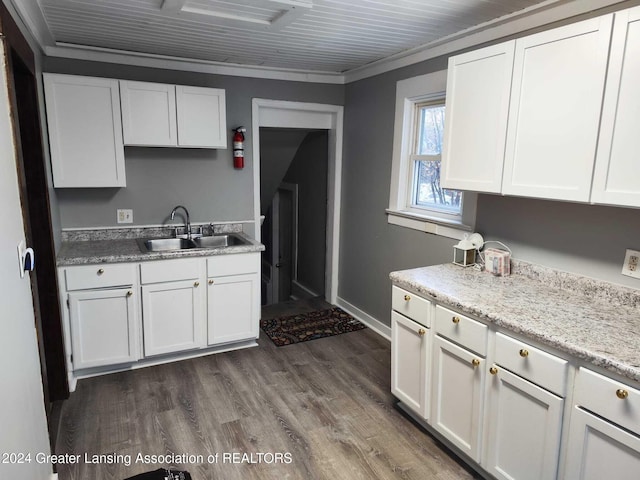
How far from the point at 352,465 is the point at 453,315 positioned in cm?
93

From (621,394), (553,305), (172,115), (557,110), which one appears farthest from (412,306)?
(172,115)

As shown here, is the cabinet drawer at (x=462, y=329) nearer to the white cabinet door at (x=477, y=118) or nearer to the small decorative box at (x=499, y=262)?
the small decorative box at (x=499, y=262)

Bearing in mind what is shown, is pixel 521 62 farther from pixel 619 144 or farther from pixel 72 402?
pixel 72 402

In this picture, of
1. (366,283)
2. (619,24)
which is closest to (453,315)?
(619,24)

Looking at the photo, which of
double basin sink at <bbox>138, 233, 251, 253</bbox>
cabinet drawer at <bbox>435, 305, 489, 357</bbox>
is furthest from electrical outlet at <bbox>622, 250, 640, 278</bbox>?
double basin sink at <bbox>138, 233, 251, 253</bbox>

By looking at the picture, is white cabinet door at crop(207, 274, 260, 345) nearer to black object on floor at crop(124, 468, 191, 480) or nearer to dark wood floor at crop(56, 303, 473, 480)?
dark wood floor at crop(56, 303, 473, 480)

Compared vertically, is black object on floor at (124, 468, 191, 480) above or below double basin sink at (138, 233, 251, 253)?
below

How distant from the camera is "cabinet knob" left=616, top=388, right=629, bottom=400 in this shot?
142 centimetres

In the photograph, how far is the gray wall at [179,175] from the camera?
328 centimetres

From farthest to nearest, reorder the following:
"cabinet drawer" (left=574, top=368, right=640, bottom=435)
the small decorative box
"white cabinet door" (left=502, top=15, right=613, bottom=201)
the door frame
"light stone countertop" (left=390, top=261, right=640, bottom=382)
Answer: the door frame → the small decorative box → "white cabinet door" (left=502, top=15, right=613, bottom=201) → "light stone countertop" (left=390, top=261, right=640, bottom=382) → "cabinet drawer" (left=574, top=368, right=640, bottom=435)

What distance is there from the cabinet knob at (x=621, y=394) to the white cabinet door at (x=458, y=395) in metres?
0.58

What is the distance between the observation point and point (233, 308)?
10.9ft

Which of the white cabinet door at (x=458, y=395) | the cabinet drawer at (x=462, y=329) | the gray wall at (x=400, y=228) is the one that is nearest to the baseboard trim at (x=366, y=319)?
the gray wall at (x=400, y=228)

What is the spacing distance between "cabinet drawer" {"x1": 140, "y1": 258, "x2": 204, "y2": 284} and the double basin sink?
297 mm
